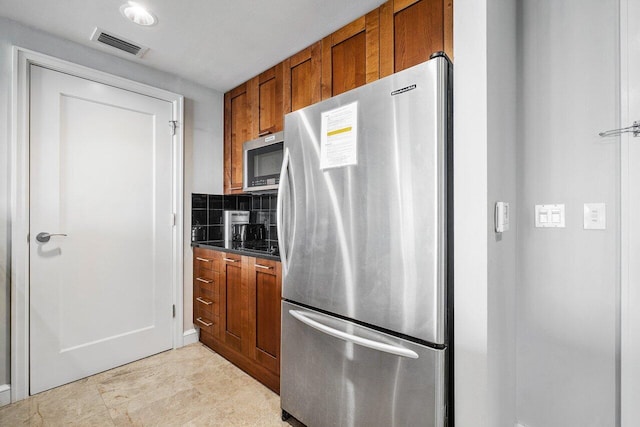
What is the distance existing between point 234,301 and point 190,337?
0.86 meters

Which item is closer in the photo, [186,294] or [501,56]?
[501,56]

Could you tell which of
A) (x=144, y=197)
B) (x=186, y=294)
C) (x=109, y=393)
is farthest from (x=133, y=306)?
(x=144, y=197)

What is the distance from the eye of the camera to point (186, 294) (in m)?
2.76

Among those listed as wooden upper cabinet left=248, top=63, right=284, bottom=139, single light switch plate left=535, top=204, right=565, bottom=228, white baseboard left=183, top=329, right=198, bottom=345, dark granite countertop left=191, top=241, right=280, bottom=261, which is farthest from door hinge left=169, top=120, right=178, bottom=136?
single light switch plate left=535, top=204, right=565, bottom=228

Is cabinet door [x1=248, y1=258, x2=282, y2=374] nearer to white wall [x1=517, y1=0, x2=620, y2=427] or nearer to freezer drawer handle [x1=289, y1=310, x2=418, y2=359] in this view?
freezer drawer handle [x1=289, y1=310, x2=418, y2=359]

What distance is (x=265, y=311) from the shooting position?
2.00 metres

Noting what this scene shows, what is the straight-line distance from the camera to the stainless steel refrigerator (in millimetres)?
1093

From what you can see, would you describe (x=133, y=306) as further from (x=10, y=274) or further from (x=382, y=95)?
(x=382, y=95)

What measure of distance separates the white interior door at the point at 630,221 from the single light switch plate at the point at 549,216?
0.20 metres

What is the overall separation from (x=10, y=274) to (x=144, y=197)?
3.07 ft

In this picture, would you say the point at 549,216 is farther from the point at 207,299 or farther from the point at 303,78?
the point at 207,299

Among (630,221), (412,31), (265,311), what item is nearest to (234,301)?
(265,311)

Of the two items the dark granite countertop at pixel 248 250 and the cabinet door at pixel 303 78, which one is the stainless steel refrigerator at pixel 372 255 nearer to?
the dark granite countertop at pixel 248 250

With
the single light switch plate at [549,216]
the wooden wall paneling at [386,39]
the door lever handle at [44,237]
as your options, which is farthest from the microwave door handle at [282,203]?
the door lever handle at [44,237]
